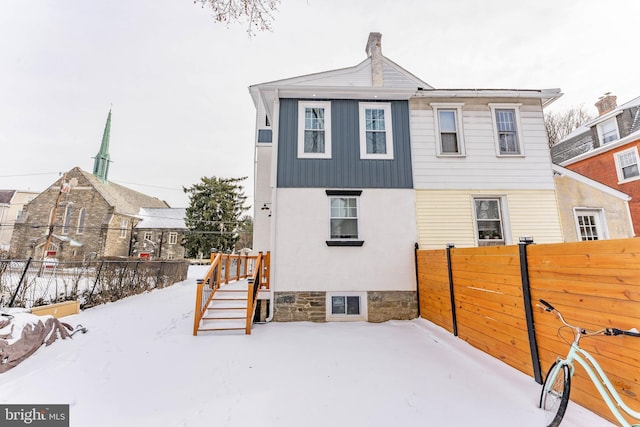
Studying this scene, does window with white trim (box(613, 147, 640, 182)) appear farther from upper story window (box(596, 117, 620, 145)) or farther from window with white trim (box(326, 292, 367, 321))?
window with white trim (box(326, 292, 367, 321))

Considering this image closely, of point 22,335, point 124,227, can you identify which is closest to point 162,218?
point 124,227

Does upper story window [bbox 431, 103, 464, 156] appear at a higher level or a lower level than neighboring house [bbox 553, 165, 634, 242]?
higher

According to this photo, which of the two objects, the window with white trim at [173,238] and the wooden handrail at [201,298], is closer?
the wooden handrail at [201,298]

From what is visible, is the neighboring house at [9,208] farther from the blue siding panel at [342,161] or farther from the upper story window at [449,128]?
the upper story window at [449,128]

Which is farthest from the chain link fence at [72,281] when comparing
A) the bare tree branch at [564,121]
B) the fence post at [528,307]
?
the bare tree branch at [564,121]

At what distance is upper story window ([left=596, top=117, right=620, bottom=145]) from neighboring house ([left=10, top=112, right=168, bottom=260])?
3815 centimetres

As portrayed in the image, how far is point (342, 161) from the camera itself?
6.69 m

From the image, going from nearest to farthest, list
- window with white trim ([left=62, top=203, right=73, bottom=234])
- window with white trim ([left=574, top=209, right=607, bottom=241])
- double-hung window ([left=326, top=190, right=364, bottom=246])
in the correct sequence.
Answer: double-hung window ([left=326, top=190, right=364, bottom=246]), window with white trim ([left=574, top=209, right=607, bottom=241]), window with white trim ([left=62, top=203, right=73, bottom=234])

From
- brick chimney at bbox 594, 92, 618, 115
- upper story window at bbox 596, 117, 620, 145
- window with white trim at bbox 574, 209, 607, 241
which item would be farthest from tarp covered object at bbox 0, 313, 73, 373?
brick chimney at bbox 594, 92, 618, 115

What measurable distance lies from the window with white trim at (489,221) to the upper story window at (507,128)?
58.1 inches

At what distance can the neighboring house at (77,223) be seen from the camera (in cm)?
2489

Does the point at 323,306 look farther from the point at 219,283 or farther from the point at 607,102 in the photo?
the point at 607,102

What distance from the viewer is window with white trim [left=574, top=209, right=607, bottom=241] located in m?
7.22

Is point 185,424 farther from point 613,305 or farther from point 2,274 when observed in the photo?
point 2,274
